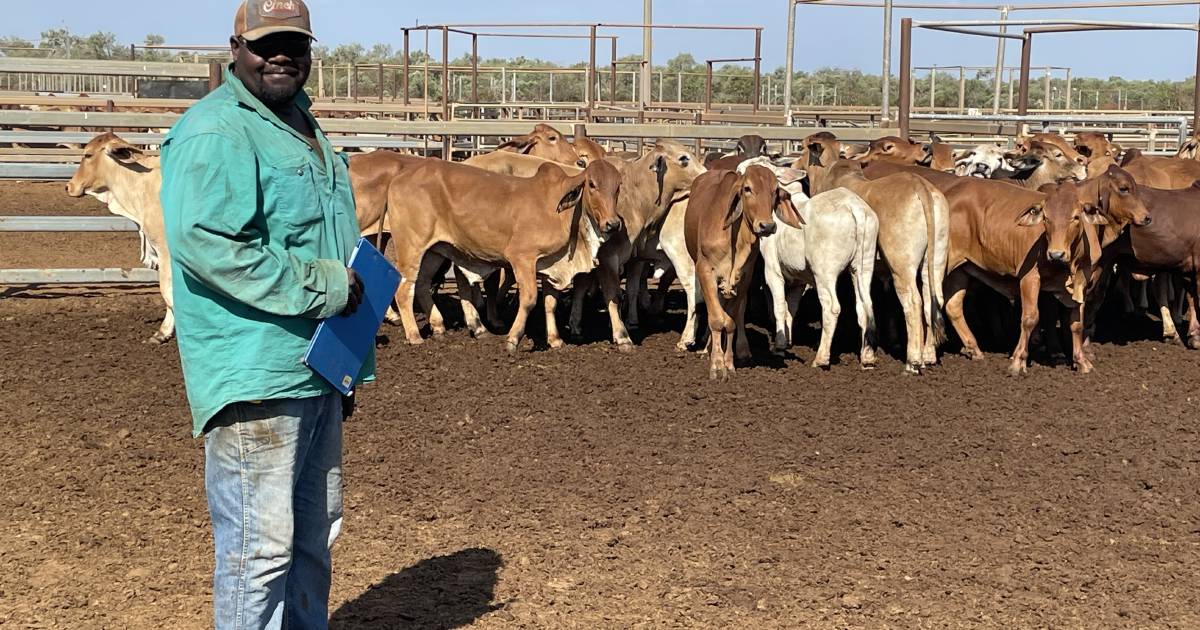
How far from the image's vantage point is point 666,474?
7.46 meters

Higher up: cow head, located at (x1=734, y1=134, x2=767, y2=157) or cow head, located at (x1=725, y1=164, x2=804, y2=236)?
cow head, located at (x1=734, y1=134, x2=767, y2=157)

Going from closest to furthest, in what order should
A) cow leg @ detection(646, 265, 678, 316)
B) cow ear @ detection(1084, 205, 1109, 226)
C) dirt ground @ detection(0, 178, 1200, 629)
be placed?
dirt ground @ detection(0, 178, 1200, 629) < cow ear @ detection(1084, 205, 1109, 226) < cow leg @ detection(646, 265, 678, 316)

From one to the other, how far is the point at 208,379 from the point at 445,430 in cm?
A: 460

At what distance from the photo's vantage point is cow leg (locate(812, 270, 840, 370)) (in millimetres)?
10531

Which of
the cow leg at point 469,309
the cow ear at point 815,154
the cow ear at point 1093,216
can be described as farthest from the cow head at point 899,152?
the cow leg at point 469,309

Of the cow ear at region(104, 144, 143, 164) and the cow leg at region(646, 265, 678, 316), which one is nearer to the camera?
the cow ear at region(104, 144, 143, 164)

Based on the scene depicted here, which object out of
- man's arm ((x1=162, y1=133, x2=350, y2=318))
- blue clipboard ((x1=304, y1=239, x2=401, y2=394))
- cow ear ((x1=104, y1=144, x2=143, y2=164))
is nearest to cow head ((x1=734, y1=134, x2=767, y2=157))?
cow ear ((x1=104, y1=144, x2=143, y2=164))

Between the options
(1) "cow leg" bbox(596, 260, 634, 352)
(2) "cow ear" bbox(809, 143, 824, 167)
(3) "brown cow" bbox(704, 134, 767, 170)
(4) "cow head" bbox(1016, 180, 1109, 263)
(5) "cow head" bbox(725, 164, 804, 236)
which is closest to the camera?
(5) "cow head" bbox(725, 164, 804, 236)

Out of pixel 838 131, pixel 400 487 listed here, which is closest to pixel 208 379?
pixel 400 487

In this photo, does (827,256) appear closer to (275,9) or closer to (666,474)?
(666,474)

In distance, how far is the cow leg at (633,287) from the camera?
1262 cm

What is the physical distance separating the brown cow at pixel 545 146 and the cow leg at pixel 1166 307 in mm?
6327

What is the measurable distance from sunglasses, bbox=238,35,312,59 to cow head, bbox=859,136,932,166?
11.3m

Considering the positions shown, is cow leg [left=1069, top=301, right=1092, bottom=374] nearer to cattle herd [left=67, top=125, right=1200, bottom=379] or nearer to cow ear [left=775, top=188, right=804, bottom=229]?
cattle herd [left=67, top=125, right=1200, bottom=379]
